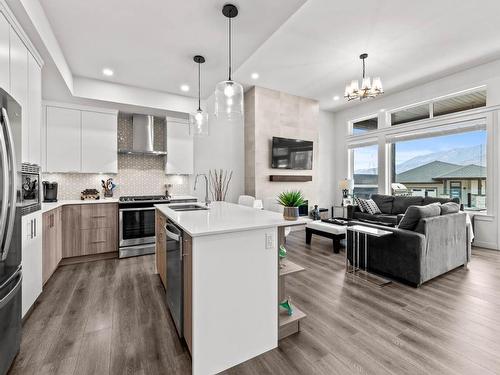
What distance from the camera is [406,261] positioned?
276 centimetres

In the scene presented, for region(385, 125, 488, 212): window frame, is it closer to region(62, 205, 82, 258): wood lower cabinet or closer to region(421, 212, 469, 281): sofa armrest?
region(421, 212, 469, 281): sofa armrest

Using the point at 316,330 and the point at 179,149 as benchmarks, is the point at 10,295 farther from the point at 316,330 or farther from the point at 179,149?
the point at 179,149

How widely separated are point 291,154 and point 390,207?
254 cm

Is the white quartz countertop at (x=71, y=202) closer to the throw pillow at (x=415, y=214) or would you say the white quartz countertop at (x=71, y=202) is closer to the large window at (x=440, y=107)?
the throw pillow at (x=415, y=214)

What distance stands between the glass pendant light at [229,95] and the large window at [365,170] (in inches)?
203

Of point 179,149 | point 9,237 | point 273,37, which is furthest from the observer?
point 179,149

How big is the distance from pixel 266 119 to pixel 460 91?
380 cm

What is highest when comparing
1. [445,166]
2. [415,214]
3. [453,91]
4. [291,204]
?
[453,91]

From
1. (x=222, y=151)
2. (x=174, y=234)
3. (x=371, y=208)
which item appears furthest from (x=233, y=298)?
(x=371, y=208)

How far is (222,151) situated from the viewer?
541cm

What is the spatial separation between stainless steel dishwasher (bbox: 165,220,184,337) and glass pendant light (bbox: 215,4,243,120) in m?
1.27

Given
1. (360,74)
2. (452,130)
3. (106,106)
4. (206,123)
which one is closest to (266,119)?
(360,74)

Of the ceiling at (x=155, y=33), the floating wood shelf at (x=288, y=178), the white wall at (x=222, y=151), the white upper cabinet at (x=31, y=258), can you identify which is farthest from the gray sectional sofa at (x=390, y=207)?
the white upper cabinet at (x=31, y=258)

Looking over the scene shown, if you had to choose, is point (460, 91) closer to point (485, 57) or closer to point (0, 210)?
point (485, 57)
